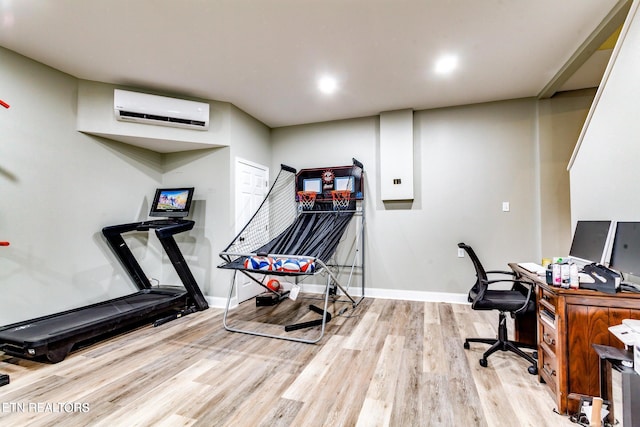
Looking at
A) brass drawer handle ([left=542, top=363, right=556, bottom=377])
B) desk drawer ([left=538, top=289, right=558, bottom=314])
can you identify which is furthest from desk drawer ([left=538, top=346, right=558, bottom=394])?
desk drawer ([left=538, top=289, right=558, bottom=314])

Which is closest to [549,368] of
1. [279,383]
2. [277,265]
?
[279,383]

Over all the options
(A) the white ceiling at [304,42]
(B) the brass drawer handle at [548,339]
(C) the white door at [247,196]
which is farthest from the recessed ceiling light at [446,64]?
(C) the white door at [247,196]

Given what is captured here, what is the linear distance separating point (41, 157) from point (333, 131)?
3549mm

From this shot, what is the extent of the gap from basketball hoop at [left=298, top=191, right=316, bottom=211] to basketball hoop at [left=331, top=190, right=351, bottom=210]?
0.31 meters

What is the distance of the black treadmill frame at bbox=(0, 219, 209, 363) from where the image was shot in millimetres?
2209

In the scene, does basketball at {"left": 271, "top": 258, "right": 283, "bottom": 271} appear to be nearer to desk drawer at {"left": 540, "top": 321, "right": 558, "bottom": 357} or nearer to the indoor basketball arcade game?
the indoor basketball arcade game

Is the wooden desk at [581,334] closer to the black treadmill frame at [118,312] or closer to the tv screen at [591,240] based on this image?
the tv screen at [591,240]

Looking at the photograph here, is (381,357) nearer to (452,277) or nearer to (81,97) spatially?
(452,277)

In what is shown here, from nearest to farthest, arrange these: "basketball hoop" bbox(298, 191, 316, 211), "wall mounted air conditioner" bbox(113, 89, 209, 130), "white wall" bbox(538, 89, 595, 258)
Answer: "wall mounted air conditioner" bbox(113, 89, 209, 130) < "white wall" bbox(538, 89, 595, 258) < "basketball hoop" bbox(298, 191, 316, 211)

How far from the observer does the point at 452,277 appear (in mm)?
3875

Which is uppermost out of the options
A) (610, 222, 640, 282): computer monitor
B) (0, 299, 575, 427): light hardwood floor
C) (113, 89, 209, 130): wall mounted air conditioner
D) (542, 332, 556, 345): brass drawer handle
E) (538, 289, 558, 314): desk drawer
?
(113, 89, 209, 130): wall mounted air conditioner

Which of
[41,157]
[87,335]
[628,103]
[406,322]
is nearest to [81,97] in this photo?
[41,157]

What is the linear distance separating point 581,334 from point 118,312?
3.76 m

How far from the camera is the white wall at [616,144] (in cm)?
187
